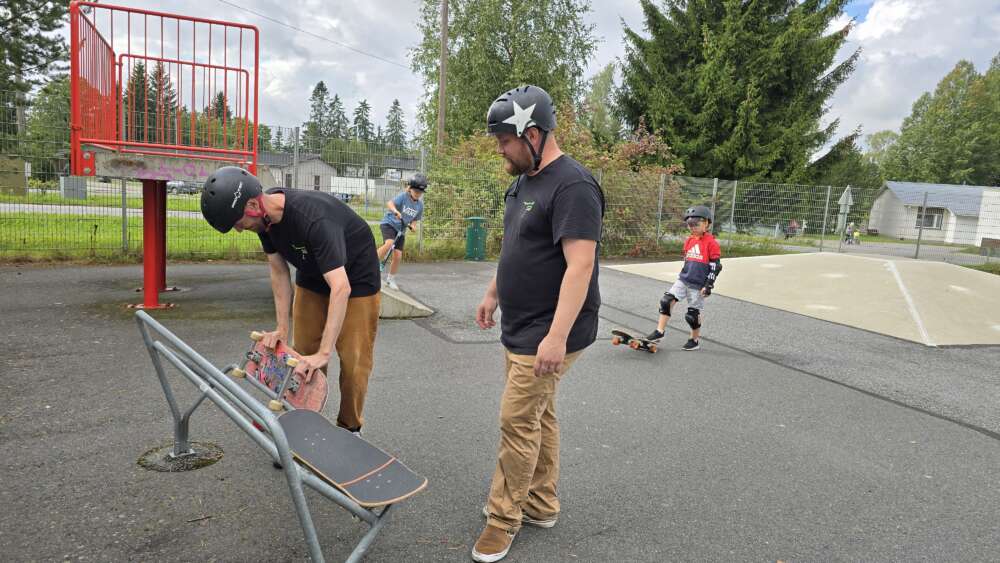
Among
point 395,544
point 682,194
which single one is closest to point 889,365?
point 395,544

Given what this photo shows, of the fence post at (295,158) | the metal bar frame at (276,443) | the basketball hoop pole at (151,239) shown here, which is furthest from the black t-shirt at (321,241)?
the fence post at (295,158)

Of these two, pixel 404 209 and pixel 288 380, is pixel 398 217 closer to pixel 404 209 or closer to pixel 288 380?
pixel 404 209

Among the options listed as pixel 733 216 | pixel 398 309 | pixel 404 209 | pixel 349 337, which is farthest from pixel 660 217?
pixel 349 337

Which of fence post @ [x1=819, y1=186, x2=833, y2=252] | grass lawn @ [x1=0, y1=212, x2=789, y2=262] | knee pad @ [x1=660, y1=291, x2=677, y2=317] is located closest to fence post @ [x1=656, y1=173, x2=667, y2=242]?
fence post @ [x1=819, y1=186, x2=833, y2=252]

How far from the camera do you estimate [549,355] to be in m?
2.51

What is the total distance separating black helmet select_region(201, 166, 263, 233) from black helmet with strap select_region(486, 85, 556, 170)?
1.16m

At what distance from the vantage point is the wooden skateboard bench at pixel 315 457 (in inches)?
82.7

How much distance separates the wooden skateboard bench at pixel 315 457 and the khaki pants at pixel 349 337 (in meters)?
0.51

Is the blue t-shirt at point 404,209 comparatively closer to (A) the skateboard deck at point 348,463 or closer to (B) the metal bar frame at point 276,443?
(B) the metal bar frame at point 276,443

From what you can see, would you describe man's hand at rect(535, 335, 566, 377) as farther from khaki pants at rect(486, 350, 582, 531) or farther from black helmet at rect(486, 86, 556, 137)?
black helmet at rect(486, 86, 556, 137)

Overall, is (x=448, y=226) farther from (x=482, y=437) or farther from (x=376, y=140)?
(x=482, y=437)

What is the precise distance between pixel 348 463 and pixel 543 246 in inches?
49.9

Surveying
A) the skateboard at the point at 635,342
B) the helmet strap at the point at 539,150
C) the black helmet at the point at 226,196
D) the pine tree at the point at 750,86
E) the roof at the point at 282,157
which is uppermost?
the pine tree at the point at 750,86

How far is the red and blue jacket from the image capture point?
22.2 feet
